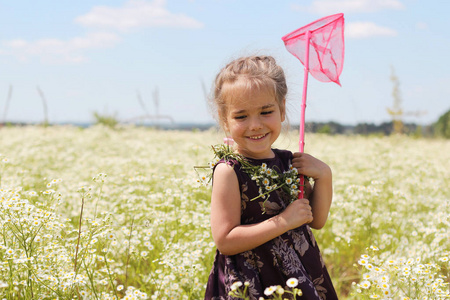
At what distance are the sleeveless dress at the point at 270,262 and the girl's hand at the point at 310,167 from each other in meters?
0.14

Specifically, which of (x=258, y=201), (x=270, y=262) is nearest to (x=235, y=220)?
(x=258, y=201)

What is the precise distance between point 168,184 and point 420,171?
4.28m

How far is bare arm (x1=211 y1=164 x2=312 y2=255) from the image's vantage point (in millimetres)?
2137

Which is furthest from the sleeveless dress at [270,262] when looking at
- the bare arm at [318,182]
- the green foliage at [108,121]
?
the green foliage at [108,121]

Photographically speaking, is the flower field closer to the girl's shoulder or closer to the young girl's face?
the girl's shoulder

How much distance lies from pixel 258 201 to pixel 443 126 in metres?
25.4

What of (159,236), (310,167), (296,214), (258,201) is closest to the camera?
(296,214)

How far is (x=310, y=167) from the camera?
7.95 ft

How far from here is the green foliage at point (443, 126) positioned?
2344 cm

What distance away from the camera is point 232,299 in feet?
7.00

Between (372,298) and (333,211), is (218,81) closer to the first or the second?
(372,298)

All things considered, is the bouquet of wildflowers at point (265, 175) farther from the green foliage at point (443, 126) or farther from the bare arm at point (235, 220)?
the green foliage at point (443, 126)

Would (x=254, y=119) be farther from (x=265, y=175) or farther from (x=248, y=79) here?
(x=265, y=175)

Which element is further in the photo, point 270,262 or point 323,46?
point 323,46
